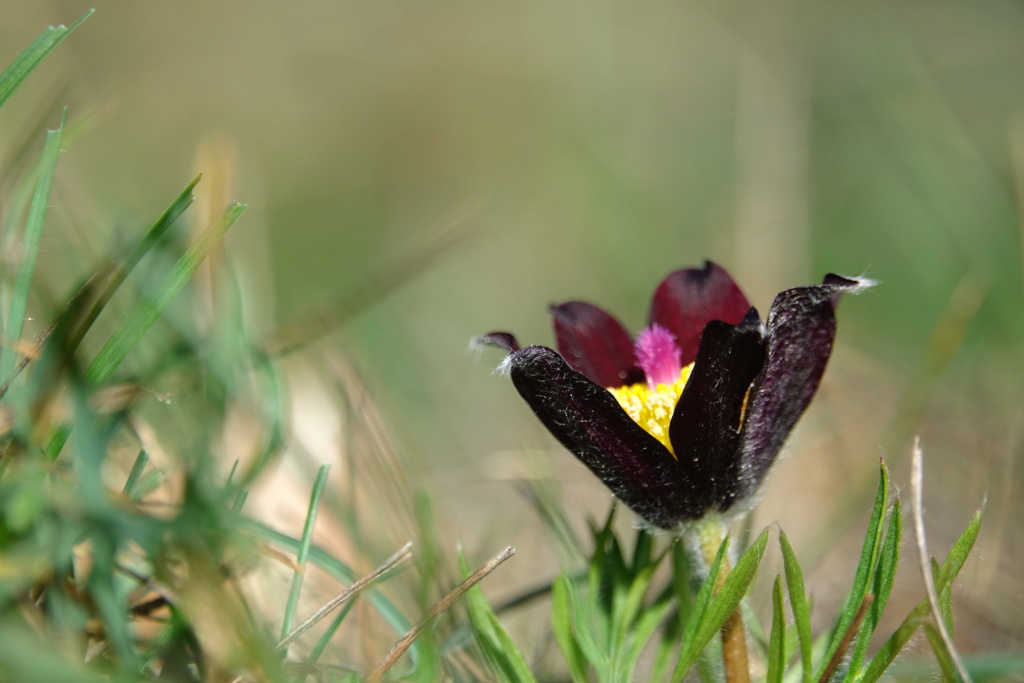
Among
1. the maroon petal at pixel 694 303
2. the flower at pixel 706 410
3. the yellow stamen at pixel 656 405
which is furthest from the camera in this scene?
the maroon petal at pixel 694 303

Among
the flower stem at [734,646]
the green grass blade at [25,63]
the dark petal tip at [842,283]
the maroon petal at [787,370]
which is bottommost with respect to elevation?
the flower stem at [734,646]

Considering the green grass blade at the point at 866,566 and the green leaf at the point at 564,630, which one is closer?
the green grass blade at the point at 866,566

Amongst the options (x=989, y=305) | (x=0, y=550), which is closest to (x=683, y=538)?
(x=0, y=550)

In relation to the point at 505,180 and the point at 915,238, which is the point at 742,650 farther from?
the point at 505,180

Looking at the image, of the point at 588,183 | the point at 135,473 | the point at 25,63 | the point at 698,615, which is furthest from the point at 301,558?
the point at 588,183

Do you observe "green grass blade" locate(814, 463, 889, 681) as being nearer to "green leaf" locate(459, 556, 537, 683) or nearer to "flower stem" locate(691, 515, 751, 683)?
"flower stem" locate(691, 515, 751, 683)

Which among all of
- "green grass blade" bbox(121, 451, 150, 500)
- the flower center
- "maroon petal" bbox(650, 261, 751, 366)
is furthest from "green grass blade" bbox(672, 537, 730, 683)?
"green grass blade" bbox(121, 451, 150, 500)

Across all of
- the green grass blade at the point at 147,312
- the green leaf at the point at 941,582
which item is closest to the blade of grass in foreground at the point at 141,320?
the green grass blade at the point at 147,312

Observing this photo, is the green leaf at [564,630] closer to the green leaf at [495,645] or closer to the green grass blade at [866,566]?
the green leaf at [495,645]
